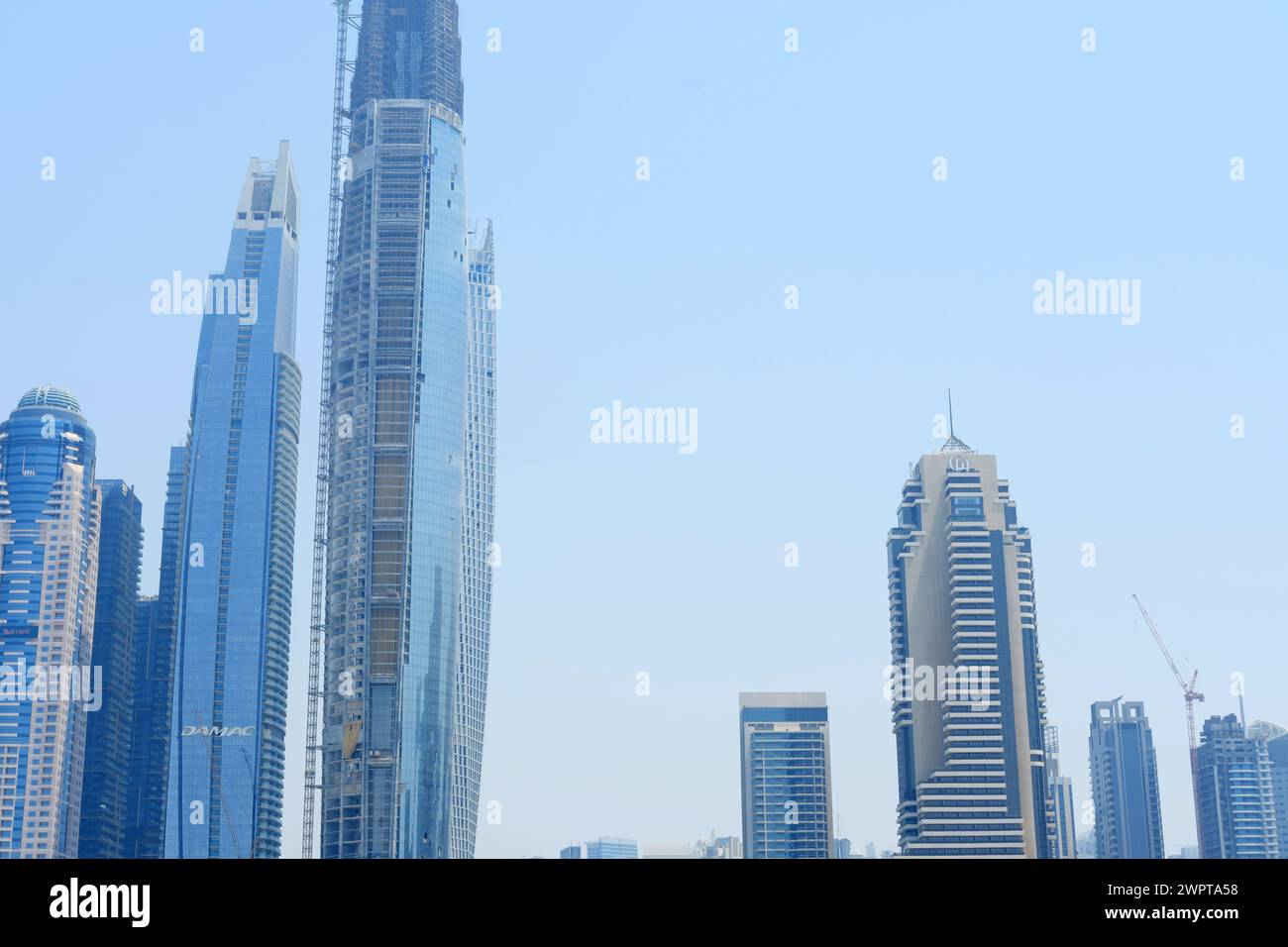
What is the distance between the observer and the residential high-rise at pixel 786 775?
177m

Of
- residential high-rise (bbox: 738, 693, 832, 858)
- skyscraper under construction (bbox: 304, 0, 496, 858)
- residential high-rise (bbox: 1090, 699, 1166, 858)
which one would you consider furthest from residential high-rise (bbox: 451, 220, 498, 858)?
residential high-rise (bbox: 1090, 699, 1166, 858)

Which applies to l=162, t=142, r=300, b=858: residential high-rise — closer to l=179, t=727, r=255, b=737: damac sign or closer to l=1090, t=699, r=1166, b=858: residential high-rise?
l=179, t=727, r=255, b=737: damac sign

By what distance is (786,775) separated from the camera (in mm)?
180000

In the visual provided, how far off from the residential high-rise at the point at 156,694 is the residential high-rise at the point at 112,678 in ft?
3.35

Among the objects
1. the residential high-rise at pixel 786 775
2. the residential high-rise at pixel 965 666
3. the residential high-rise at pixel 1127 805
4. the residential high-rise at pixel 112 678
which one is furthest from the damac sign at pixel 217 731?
the residential high-rise at pixel 1127 805

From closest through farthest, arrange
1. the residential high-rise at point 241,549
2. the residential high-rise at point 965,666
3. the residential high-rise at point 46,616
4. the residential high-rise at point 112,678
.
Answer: the residential high-rise at point 46,616, the residential high-rise at point 241,549, the residential high-rise at point 112,678, the residential high-rise at point 965,666

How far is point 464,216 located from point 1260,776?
125 m

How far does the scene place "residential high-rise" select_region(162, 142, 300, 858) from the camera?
16212cm

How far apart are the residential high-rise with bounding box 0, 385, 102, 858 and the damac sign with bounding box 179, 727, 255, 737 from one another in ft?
44.7

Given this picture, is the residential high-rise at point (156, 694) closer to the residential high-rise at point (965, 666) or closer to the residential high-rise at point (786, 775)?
the residential high-rise at point (786, 775)

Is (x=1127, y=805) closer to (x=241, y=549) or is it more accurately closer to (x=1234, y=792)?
(x=1234, y=792)

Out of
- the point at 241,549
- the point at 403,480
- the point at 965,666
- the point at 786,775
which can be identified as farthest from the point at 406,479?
the point at 965,666
